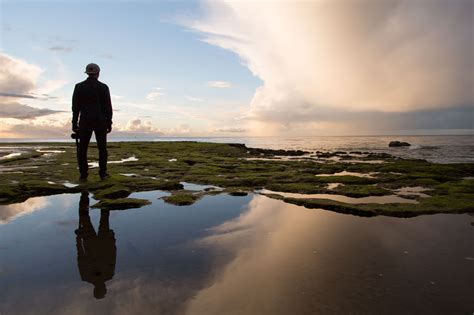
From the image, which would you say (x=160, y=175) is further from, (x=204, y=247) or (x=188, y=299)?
(x=188, y=299)

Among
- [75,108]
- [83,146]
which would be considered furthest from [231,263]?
[75,108]

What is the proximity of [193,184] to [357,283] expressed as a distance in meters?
8.82

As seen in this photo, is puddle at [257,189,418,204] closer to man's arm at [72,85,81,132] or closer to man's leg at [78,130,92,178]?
man's leg at [78,130,92,178]

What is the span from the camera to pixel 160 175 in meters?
14.3

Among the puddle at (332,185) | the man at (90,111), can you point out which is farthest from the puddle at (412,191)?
the man at (90,111)

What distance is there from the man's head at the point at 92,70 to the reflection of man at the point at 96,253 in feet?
19.5

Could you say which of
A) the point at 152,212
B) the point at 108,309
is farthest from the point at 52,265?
the point at 152,212

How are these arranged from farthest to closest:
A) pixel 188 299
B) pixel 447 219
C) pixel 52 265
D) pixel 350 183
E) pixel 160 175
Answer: pixel 160 175 → pixel 350 183 → pixel 447 219 → pixel 52 265 → pixel 188 299

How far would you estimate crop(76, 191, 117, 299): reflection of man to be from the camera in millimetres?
4109

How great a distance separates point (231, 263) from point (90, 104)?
908 cm

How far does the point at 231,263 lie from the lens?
4.63m

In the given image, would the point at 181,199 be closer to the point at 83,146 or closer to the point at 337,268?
the point at 83,146

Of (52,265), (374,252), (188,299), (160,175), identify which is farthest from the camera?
(160,175)

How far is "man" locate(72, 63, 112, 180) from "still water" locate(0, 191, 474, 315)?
4.42 meters
